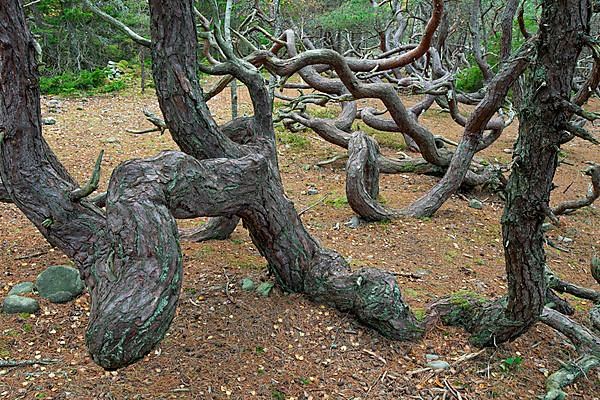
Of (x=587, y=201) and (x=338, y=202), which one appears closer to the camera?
(x=587, y=201)

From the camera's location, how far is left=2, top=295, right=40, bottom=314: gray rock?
9.21ft

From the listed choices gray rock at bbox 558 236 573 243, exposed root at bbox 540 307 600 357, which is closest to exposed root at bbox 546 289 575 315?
exposed root at bbox 540 307 600 357

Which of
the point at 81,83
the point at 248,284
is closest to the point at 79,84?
the point at 81,83

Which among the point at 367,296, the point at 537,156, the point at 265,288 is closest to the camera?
the point at 537,156

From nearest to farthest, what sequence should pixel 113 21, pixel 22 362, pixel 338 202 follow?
pixel 22 362 → pixel 113 21 → pixel 338 202

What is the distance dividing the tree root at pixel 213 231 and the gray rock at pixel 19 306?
1226 mm

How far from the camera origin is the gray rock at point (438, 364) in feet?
8.57

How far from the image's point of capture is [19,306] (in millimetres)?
2814

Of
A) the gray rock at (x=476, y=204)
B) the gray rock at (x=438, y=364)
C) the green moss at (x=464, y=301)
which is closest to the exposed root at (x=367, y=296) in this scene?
the gray rock at (x=438, y=364)

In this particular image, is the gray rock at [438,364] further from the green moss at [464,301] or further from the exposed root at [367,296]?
the green moss at [464,301]

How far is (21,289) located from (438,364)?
2355 mm

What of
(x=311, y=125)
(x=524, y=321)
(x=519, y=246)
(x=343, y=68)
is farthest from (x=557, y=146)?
(x=311, y=125)

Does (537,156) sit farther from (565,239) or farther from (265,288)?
(565,239)

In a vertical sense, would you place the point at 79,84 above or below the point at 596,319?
below
